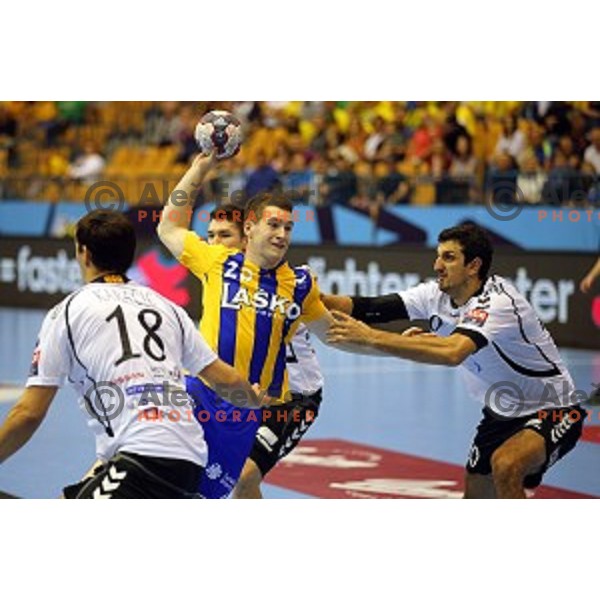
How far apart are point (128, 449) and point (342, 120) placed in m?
15.4

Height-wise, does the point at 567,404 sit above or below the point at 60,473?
above

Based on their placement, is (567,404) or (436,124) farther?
(436,124)

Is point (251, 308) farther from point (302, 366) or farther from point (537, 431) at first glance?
point (537, 431)

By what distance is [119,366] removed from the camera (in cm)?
559

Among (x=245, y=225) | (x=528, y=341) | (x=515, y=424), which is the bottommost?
(x=515, y=424)

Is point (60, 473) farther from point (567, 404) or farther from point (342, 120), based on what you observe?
point (342, 120)

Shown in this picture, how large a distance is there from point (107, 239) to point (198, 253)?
205cm

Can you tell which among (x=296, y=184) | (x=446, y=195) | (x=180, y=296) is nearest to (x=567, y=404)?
(x=446, y=195)

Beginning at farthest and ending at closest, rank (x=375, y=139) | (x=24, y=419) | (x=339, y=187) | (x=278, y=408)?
(x=375, y=139), (x=339, y=187), (x=278, y=408), (x=24, y=419)

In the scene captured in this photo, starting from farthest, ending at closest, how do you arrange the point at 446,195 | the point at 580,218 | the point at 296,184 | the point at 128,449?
the point at 296,184 < the point at 446,195 < the point at 580,218 < the point at 128,449

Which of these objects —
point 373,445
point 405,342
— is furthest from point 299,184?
point 405,342

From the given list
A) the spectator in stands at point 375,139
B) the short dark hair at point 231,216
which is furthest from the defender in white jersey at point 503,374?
the spectator in stands at point 375,139

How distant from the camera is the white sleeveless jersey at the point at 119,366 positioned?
5.59 meters

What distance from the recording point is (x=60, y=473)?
9.80 metres
